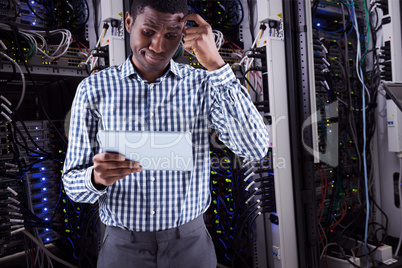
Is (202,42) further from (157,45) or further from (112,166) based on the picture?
(112,166)

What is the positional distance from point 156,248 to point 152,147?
14.7 inches

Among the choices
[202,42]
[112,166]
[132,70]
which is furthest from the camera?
[132,70]

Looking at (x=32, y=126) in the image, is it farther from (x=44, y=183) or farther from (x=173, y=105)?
(x=173, y=105)

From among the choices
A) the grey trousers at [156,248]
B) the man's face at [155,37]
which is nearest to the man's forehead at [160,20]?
the man's face at [155,37]

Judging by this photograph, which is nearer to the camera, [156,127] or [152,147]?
[152,147]

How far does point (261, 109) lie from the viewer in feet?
7.93

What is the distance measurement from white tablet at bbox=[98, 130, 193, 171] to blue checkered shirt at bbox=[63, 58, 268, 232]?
185 millimetres

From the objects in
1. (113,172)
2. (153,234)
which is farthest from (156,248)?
(113,172)

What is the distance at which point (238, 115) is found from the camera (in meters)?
1.05

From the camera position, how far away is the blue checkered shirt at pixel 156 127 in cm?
105

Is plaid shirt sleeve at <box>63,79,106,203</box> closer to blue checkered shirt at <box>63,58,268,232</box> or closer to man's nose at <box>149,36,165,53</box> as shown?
Result: blue checkered shirt at <box>63,58,268,232</box>

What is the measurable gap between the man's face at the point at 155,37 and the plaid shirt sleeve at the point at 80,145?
23cm

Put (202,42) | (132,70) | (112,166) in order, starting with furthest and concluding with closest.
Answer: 1. (132,70)
2. (202,42)
3. (112,166)

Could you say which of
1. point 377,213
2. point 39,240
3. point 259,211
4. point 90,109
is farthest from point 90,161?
point 377,213
